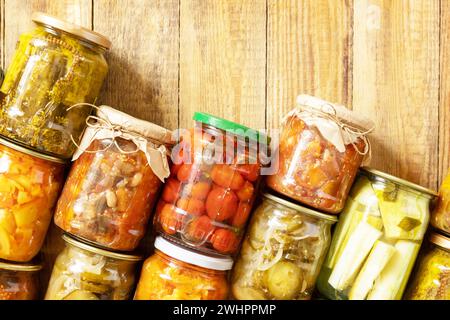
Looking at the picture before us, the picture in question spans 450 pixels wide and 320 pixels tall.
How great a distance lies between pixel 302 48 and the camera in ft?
4.45

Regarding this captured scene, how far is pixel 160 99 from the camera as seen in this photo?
4.43 feet

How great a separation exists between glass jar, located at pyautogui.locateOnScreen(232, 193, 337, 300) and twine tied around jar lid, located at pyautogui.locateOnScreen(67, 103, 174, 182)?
0.86ft

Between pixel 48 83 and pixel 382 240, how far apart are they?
823 mm

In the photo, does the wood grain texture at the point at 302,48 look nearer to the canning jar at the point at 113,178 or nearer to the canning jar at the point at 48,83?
the canning jar at the point at 113,178

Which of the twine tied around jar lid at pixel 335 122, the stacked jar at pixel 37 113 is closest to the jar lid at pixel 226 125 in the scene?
the twine tied around jar lid at pixel 335 122

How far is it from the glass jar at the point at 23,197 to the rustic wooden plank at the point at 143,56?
251 millimetres

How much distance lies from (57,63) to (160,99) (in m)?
0.29

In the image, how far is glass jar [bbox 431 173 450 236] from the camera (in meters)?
1.23

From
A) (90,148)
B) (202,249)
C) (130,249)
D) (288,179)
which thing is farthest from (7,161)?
(288,179)

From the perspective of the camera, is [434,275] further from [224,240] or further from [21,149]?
[21,149]

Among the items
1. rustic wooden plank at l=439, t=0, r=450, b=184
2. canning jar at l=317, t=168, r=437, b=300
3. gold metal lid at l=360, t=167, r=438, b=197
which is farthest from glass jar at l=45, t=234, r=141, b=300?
rustic wooden plank at l=439, t=0, r=450, b=184

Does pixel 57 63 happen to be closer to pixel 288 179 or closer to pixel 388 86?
pixel 288 179

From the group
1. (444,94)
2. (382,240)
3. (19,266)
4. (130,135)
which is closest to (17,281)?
(19,266)

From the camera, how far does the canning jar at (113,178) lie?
116 cm
